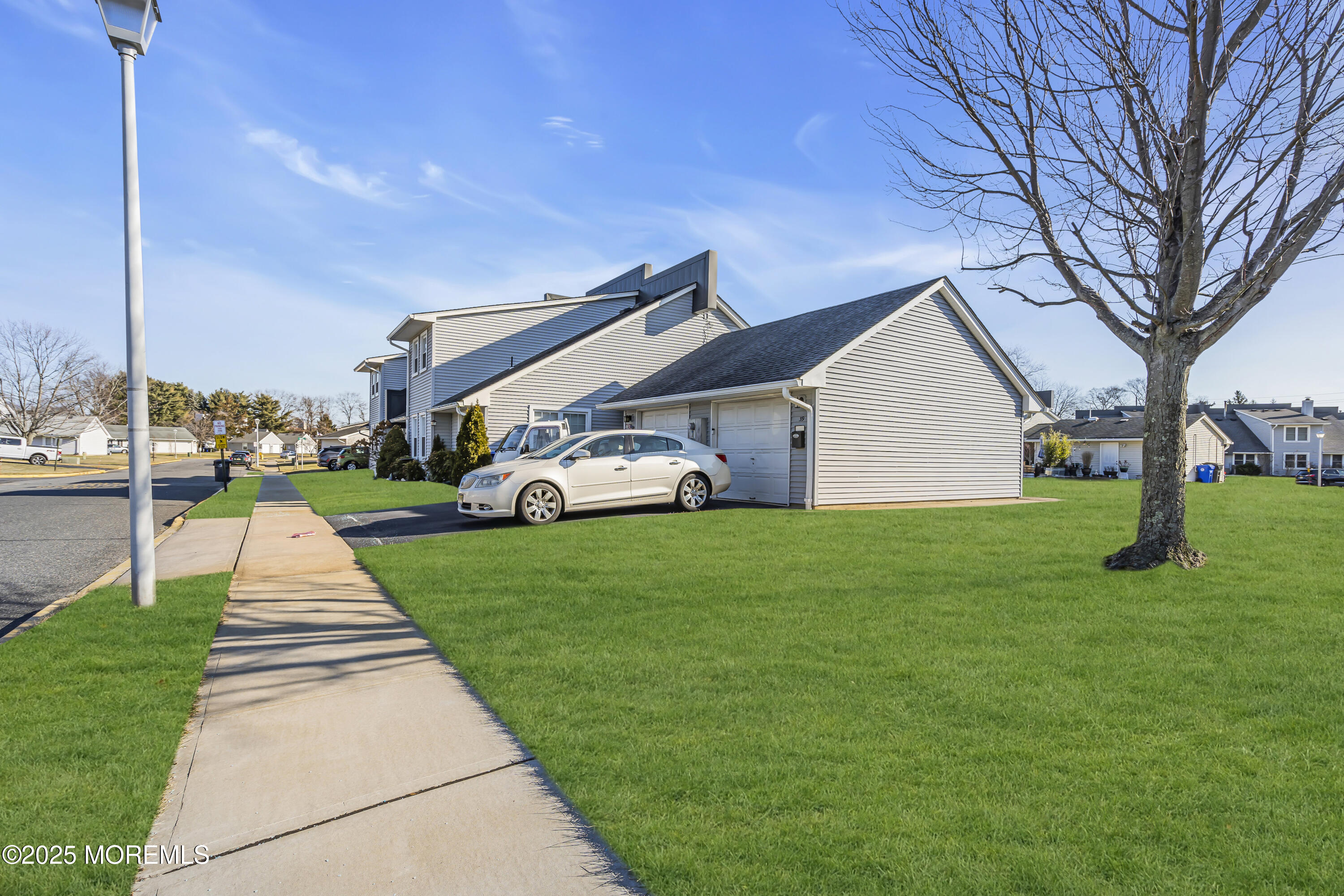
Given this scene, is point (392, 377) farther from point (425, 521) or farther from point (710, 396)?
point (425, 521)

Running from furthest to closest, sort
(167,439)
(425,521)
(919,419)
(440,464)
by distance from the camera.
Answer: (167,439) < (440,464) < (919,419) < (425,521)

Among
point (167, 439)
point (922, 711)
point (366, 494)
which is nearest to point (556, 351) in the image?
point (366, 494)

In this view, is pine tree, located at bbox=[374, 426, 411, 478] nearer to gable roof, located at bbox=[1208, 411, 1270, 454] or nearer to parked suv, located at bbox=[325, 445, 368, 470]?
parked suv, located at bbox=[325, 445, 368, 470]

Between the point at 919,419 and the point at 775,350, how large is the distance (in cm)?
380

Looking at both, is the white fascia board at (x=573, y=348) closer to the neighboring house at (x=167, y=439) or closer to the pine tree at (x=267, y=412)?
the neighboring house at (x=167, y=439)

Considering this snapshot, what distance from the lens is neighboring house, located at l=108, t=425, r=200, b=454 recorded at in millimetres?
93250

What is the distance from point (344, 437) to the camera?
77250 millimetres

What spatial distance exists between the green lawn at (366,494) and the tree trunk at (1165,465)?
1271 cm

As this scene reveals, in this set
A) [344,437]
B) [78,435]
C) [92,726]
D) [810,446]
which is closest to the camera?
[92,726]

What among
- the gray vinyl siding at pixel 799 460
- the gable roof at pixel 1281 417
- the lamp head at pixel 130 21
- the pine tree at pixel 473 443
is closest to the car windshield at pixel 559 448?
the gray vinyl siding at pixel 799 460

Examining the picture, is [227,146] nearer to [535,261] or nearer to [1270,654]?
[535,261]

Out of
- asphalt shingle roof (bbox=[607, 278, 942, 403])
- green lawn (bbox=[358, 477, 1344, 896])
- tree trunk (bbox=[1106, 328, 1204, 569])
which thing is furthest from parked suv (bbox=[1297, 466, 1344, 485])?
green lawn (bbox=[358, 477, 1344, 896])

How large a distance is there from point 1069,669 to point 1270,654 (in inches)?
61.3

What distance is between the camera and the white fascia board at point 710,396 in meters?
13.9
